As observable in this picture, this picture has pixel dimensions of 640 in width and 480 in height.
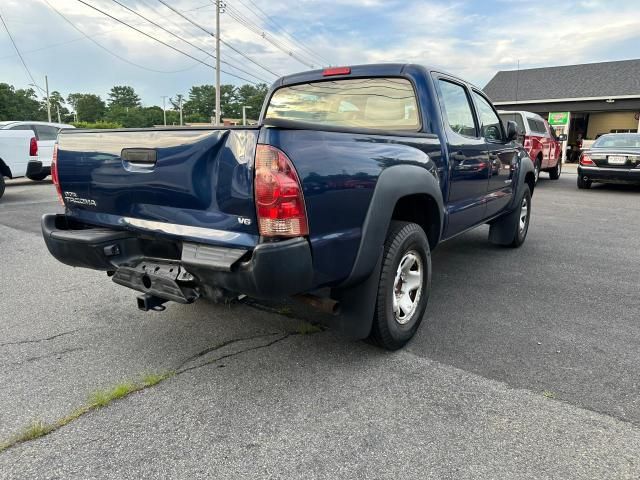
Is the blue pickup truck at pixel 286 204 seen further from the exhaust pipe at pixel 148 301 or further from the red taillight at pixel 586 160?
the red taillight at pixel 586 160

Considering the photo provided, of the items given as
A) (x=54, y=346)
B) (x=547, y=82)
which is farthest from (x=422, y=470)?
(x=547, y=82)

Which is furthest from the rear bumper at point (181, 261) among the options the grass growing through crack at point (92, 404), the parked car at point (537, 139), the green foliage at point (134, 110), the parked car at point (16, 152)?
the green foliage at point (134, 110)

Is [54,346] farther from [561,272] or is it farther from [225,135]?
[561,272]

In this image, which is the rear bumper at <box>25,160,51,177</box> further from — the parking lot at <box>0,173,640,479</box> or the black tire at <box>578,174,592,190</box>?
the black tire at <box>578,174,592,190</box>

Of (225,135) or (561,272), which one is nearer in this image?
(225,135)

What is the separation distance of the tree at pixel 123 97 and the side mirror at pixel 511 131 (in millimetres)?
122223

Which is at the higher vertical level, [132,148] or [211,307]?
[132,148]

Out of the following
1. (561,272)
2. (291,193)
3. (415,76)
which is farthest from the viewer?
(561,272)

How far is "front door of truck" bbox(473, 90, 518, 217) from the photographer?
471 centimetres

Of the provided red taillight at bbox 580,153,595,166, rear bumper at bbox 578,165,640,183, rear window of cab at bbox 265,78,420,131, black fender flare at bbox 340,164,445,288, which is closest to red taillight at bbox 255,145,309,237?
black fender flare at bbox 340,164,445,288

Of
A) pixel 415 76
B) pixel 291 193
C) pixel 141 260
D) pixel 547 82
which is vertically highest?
pixel 547 82

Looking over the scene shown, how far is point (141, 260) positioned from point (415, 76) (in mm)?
2418

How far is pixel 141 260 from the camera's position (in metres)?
2.79

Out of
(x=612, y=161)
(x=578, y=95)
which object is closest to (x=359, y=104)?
(x=612, y=161)
